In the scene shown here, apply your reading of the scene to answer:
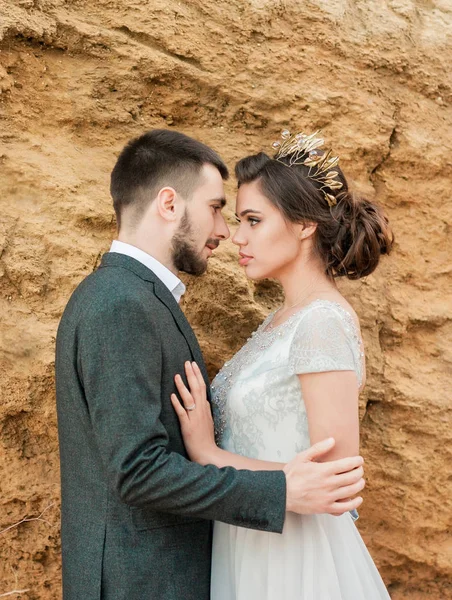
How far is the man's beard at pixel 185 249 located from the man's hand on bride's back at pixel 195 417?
0.40 metres

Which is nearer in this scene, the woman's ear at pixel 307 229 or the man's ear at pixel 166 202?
the man's ear at pixel 166 202

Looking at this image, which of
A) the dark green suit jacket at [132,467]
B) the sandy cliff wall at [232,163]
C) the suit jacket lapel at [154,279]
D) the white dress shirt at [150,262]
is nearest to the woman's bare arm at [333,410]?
the dark green suit jacket at [132,467]

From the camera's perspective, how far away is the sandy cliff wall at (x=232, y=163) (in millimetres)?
3205

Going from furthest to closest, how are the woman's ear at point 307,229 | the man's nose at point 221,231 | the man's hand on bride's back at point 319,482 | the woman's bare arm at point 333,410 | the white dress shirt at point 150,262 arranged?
the woman's ear at point 307,229
the man's nose at point 221,231
the white dress shirt at point 150,262
the woman's bare arm at point 333,410
the man's hand on bride's back at point 319,482

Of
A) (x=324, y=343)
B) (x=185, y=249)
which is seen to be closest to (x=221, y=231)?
(x=185, y=249)

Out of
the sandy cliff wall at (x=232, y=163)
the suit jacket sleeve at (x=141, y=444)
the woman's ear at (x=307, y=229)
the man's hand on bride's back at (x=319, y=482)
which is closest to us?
the suit jacket sleeve at (x=141, y=444)

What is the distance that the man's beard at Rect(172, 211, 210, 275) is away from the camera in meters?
2.68

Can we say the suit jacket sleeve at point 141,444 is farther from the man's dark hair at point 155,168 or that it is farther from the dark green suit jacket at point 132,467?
the man's dark hair at point 155,168

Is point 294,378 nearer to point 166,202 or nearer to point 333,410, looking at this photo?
point 333,410

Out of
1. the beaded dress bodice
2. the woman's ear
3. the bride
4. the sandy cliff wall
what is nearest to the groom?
the bride

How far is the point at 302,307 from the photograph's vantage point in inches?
114

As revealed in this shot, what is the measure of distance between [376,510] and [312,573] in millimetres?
1335

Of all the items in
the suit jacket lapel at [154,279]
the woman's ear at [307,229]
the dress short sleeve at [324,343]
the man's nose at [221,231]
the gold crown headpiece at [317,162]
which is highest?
the gold crown headpiece at [317,162]

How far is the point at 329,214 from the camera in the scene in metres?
2.96
